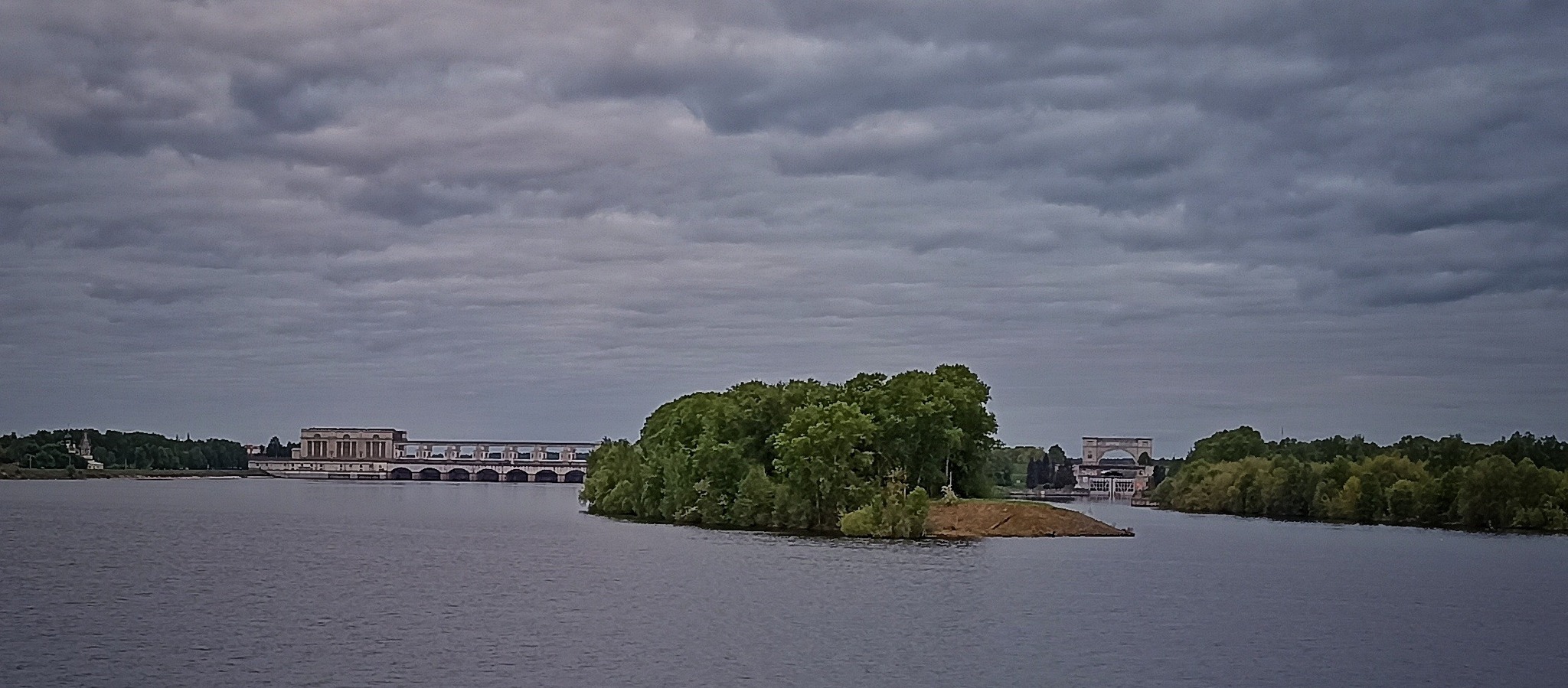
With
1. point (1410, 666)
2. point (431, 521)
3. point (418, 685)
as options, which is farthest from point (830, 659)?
point (431, 521)

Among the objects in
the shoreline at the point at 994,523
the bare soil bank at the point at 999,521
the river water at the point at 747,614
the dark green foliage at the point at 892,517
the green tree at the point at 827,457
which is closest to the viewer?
the river water at the point at 747,614

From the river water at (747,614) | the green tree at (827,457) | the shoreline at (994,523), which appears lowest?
the river water at (747,614)

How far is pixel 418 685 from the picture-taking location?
45.0m

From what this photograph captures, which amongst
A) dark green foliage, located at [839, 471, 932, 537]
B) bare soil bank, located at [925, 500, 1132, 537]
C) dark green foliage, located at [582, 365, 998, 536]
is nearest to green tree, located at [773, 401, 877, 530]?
dark green foliage, located at [582, 365, 998, 536]

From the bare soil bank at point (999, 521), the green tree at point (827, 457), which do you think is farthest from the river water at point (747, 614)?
the green tree at point (827, 457)

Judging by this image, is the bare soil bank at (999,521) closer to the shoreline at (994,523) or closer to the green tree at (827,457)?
the shoreline at (994,523)

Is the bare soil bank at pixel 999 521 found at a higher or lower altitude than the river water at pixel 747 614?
higher

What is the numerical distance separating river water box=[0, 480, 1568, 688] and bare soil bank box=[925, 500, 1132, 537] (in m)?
10.3

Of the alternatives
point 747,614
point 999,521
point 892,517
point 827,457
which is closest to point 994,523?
point 999,521

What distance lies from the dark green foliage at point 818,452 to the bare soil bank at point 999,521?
4.30 metres

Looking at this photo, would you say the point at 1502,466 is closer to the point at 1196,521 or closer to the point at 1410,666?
the point at 1196,521

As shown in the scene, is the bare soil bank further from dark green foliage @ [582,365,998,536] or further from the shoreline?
dark green foliage @ [582,365,998,536]

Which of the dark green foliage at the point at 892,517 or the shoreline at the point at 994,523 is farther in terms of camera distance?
the shoreline at the point at 994,523

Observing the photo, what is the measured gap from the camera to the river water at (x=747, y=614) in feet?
164
